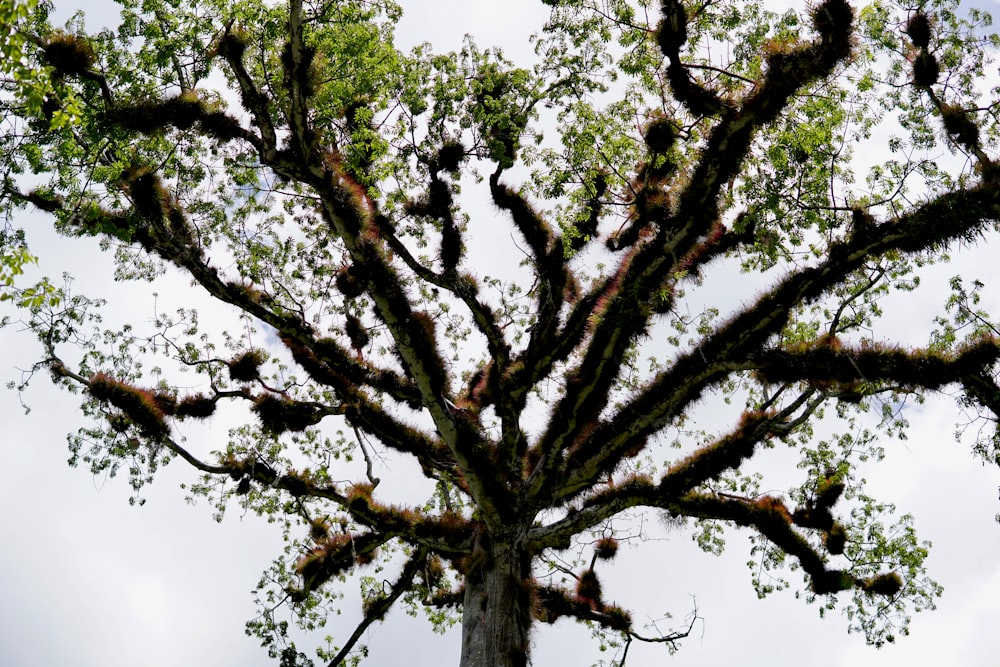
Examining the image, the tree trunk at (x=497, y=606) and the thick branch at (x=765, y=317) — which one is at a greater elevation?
the thick branch at (x=765, y=317)

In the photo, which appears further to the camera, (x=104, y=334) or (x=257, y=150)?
(x=104, y=334)

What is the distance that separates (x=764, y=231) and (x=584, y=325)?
121 inches

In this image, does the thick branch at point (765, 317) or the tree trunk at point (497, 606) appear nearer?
the thick branch at point (765, 317)

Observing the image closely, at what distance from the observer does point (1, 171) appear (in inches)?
396

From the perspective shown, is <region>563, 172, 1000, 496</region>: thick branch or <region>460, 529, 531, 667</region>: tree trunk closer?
<region>563, 172, 1000, 496</region>: thick branch

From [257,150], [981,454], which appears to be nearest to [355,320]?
[257,150]

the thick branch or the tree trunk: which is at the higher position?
the thick branch

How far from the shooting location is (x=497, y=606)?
950 cm

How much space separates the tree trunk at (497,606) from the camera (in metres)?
9.09

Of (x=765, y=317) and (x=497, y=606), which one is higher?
(x=765, y=317)

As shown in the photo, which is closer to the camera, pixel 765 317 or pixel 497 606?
pixel 765 317

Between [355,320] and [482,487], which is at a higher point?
[355,320]

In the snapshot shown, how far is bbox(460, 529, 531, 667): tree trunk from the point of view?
9094mm

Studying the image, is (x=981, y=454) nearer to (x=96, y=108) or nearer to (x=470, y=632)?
(x=470, y=632)
